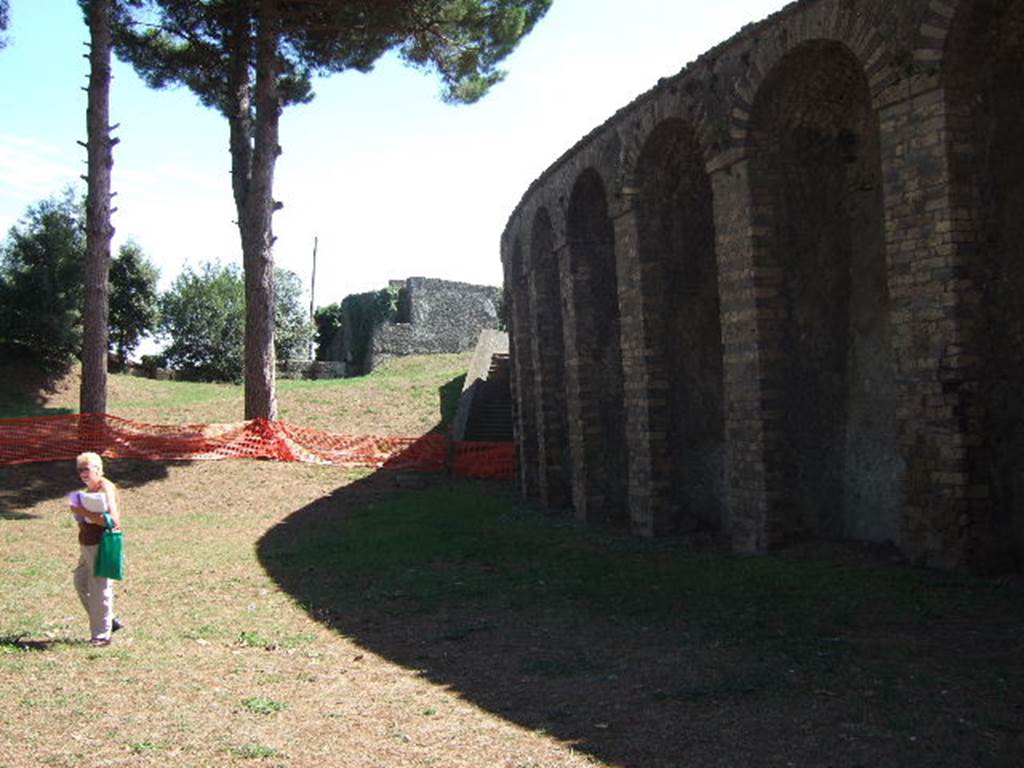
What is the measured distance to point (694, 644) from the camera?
19.9ft

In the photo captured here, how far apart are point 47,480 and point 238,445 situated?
3408 millimetres

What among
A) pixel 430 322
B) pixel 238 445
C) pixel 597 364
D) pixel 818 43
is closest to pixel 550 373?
pixel 597 364

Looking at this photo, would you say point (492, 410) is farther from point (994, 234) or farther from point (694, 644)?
point (694, 644)

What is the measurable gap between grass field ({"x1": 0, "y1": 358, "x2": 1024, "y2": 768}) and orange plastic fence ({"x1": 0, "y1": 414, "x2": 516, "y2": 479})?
5054 mm

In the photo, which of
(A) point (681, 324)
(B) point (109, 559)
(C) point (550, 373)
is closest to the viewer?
(B) point (109, 559)

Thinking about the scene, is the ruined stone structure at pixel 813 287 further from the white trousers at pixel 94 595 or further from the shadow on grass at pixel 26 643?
the shadow on grass at pixel 26 643

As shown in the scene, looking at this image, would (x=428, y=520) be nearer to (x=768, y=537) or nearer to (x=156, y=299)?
(x=768, y=537)

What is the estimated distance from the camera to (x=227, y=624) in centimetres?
745

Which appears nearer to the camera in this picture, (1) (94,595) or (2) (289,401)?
(1) (94,595)

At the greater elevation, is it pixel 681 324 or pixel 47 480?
pixel 681 324

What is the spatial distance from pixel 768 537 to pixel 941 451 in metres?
2.13

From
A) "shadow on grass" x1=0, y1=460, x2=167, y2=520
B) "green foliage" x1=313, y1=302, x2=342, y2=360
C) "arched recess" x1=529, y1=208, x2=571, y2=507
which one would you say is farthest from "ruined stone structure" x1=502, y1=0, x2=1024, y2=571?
"green foliage" x1=313, y1=302, x2=342, y2=360

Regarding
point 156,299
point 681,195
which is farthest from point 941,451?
point 156,299

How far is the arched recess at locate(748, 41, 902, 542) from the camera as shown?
28.5 ft
